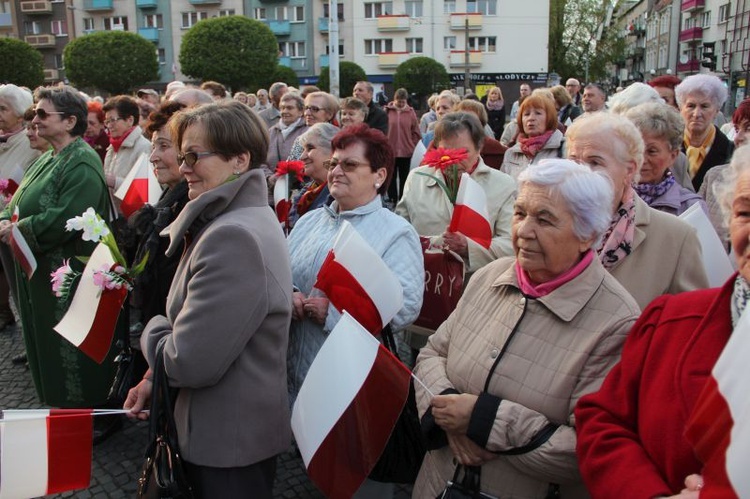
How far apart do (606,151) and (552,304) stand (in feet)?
3.15

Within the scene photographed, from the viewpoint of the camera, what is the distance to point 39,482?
223 cm

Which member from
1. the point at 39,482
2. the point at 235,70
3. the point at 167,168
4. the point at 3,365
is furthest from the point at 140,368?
the point at 235,70

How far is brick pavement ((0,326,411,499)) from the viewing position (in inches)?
141

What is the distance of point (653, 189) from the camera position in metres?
3.15

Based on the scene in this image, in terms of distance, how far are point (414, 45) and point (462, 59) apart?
4.26m

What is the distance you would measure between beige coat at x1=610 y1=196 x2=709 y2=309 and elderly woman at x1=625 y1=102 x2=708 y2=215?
615mm

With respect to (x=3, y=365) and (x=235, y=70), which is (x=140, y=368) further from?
(x=235, y=70)

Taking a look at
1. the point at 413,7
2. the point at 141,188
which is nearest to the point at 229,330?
the point at 141,188

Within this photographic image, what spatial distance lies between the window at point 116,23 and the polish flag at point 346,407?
185 feet

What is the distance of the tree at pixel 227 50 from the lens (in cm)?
4153

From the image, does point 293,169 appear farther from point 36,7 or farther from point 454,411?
point 36,7

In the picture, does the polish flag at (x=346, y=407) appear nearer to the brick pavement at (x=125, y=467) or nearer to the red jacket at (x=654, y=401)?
the red jacket at (x=654, y=401)

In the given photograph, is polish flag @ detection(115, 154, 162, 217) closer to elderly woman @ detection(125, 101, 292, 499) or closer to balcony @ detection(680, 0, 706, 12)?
elderly woman @ detection(125, 101, 292, 499)

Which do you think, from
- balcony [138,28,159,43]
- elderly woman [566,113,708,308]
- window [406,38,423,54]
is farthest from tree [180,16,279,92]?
elderly woman [566,113,708,308]
